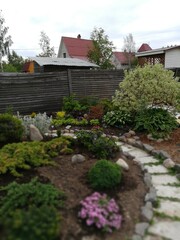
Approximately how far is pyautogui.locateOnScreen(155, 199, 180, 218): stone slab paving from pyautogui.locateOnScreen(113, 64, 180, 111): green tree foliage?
337 cm

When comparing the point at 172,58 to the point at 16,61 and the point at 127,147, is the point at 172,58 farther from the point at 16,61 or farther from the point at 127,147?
the point at 16,61

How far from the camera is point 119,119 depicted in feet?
20.7

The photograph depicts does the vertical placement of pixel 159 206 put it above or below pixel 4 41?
below

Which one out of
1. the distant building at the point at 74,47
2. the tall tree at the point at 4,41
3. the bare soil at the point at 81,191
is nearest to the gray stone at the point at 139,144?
the bare soil at the point at 81,191

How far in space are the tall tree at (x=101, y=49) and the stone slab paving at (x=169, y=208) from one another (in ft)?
65.9

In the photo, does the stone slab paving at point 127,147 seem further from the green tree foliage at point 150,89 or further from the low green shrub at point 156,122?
the green tree foliage at point 150,89

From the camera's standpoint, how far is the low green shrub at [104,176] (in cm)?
290

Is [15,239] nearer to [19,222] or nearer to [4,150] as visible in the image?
[19,222]

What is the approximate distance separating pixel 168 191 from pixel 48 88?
6.31m

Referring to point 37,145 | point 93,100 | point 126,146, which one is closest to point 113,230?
point 37,145

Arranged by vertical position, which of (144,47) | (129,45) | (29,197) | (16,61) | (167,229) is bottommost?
(167,229)

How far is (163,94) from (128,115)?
1.04 metres

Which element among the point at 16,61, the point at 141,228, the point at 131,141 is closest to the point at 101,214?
the point at 141,228

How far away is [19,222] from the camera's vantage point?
1.73 m
